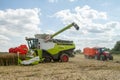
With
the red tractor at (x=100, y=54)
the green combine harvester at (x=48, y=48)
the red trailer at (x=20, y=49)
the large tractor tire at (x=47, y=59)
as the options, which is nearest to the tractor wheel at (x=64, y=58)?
the green combine harvester at (x=48, y=48)

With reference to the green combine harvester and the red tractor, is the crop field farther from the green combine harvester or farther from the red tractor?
the red tractor

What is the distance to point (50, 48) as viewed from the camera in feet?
94.5

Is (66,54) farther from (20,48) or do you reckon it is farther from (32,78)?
(32,78)

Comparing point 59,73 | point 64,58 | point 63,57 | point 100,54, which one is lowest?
point 59,73

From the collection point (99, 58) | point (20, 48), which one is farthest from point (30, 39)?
point (99, 58)

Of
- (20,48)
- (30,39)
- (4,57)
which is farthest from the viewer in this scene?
(30,39)

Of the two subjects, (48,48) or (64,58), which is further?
(64,58)

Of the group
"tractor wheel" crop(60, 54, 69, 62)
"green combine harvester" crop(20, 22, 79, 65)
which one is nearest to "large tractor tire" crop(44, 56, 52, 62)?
"green combine harvester" crop(20, 22, 79, 65)

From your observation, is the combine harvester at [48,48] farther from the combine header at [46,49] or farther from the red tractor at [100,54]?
the red tractor at [100,54]

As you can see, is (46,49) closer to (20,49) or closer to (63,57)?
(63,57)

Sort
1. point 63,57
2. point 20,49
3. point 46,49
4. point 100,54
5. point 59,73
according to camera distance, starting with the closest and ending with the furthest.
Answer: point 59,73, point 20,49, point 46,49, point 63,57, point 100,54

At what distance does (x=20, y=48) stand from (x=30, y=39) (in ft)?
7.03

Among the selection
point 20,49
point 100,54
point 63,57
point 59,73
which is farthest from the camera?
point 100,54

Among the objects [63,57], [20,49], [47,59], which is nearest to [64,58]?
[63,57]
